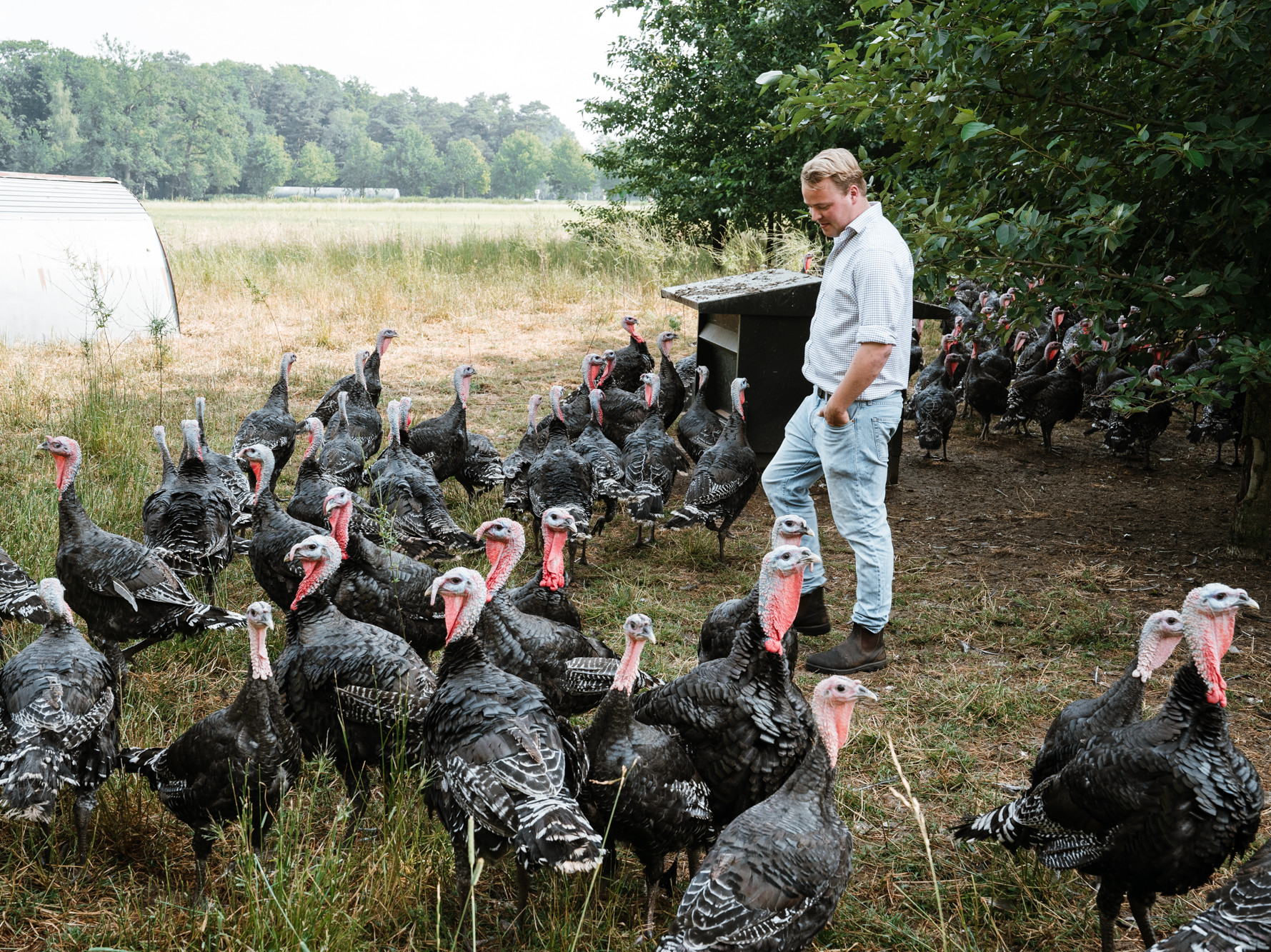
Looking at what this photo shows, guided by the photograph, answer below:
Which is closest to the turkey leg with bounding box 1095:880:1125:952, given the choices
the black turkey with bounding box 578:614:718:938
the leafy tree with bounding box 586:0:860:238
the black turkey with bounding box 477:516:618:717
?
the black turkey with bounding box 578:614:718:938

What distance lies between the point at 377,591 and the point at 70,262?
9.17m

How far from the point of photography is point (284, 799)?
3076 mm

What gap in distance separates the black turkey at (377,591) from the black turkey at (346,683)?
0.64 meters

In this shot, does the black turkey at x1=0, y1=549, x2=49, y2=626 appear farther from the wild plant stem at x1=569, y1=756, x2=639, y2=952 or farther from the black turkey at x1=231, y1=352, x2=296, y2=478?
the wild plant stem at x1=569, y1=756, x2=639, y2=952

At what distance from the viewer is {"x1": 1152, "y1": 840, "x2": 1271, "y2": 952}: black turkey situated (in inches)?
87.7

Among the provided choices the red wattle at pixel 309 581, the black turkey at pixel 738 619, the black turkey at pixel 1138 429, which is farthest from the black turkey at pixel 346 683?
the black turkey at pixel 1138 429

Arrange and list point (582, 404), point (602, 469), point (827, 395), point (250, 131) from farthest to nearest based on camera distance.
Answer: point (250, 131)
point (582, 404)
point (602, 469)
point (827, 395)

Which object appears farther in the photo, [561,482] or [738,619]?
[561,482]

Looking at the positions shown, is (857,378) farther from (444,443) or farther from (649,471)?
(444,443)

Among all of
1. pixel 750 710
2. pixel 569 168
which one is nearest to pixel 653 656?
pixel 750 710

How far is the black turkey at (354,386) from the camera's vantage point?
27.5 ft

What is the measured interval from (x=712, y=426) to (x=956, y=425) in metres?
4.24

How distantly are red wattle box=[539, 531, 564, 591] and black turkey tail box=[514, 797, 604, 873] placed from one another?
1.95 m

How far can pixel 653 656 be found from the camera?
4949 mm
